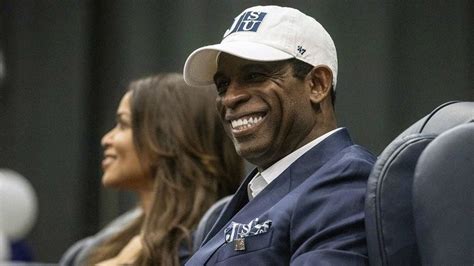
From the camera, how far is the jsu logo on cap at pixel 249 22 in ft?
6.75

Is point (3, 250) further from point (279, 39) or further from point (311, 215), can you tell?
point (311, 215)

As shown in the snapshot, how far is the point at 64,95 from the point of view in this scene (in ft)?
16.2

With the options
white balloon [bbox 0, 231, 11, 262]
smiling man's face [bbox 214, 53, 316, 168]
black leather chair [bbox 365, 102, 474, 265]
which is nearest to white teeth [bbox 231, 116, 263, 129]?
smiling man's face [bbox 214, 53, 316, 168]

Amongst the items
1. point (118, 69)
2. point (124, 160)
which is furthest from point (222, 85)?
point (118, 69)

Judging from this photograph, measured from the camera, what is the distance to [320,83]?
6.72ft

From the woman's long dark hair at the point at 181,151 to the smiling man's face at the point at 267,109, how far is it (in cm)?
74

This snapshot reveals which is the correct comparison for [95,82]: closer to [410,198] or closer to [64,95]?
[64,95]

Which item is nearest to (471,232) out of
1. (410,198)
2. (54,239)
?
(410,198)

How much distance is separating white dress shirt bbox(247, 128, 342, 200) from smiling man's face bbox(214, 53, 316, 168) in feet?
0.04

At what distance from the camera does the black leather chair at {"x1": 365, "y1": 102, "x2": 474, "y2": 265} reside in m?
1.77

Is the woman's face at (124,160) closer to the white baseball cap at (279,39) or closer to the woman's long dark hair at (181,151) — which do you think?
the woman's long dark hair at (181,151)

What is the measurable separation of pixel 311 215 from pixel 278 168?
0.73ft

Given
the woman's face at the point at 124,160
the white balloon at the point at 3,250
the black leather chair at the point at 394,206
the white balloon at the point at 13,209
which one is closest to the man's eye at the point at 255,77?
the black leather chair at the point at 394,206

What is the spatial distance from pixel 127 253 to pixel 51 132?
222 centimetres
